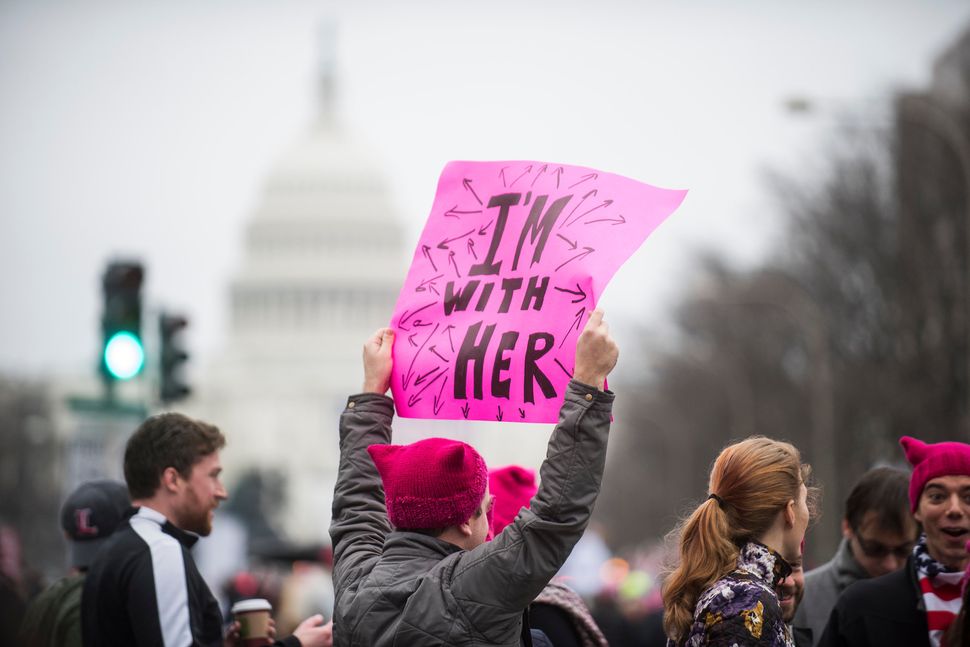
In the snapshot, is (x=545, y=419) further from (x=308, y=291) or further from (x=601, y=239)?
(x=308, y=291)

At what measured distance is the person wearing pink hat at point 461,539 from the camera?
17.1ft

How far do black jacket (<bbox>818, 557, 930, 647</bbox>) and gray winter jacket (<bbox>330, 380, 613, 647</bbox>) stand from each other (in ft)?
5.15

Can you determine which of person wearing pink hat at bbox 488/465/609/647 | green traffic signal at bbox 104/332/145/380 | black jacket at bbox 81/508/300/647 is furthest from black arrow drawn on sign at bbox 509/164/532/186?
green traffic signal at bbox 104/332/145/380

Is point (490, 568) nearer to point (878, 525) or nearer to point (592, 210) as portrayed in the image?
point (592, 210)

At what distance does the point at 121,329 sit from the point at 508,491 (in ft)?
25.9

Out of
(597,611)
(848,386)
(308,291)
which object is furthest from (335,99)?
(597,611)

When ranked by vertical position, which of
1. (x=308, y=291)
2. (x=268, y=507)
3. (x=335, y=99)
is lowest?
(x=268, y=507)

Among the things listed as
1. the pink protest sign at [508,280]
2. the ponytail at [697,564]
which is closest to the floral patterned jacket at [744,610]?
the ponytail at [697,564]

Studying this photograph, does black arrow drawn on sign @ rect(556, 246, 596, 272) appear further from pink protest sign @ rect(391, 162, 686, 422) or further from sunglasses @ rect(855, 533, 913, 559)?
sunglasses @ rect(855, 533, 913, 559)

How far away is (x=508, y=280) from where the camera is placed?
5.77 m

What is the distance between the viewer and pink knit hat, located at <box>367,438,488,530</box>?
545 centimetres

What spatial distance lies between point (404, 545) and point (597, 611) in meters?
11.9

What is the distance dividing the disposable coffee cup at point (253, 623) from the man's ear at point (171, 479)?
1.58 ft

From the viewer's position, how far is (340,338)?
140 meters
